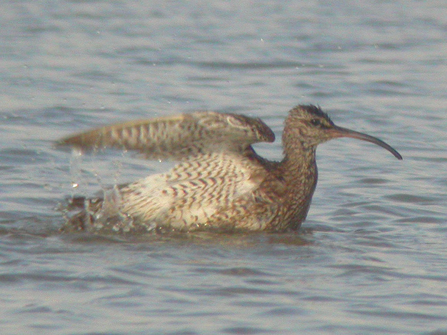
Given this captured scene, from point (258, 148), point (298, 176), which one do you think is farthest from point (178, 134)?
point (258, 148)

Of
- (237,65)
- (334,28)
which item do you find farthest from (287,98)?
(334,28)

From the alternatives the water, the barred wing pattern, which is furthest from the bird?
the water

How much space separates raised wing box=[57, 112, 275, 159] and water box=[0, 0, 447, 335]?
66 cm

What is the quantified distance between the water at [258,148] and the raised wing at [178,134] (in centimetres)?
66

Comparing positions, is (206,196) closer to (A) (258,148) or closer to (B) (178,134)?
(B) (178,134)

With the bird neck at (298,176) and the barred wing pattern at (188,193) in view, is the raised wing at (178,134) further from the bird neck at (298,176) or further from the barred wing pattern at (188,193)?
the bird neck at (298,176)

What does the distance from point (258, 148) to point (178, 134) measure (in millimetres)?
3339

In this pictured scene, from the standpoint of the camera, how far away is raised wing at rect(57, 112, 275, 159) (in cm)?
692

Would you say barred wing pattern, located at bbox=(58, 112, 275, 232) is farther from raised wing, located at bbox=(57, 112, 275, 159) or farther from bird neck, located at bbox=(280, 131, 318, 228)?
bird neck, located at bbox=(280, 131, 318, 228)

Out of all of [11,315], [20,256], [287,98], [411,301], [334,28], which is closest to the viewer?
[11,315]

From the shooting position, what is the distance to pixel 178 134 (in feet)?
23.7

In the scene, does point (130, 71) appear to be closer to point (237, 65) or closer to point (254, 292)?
point (237, 65)

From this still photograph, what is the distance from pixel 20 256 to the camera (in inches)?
268

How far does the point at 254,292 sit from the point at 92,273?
984 mm
